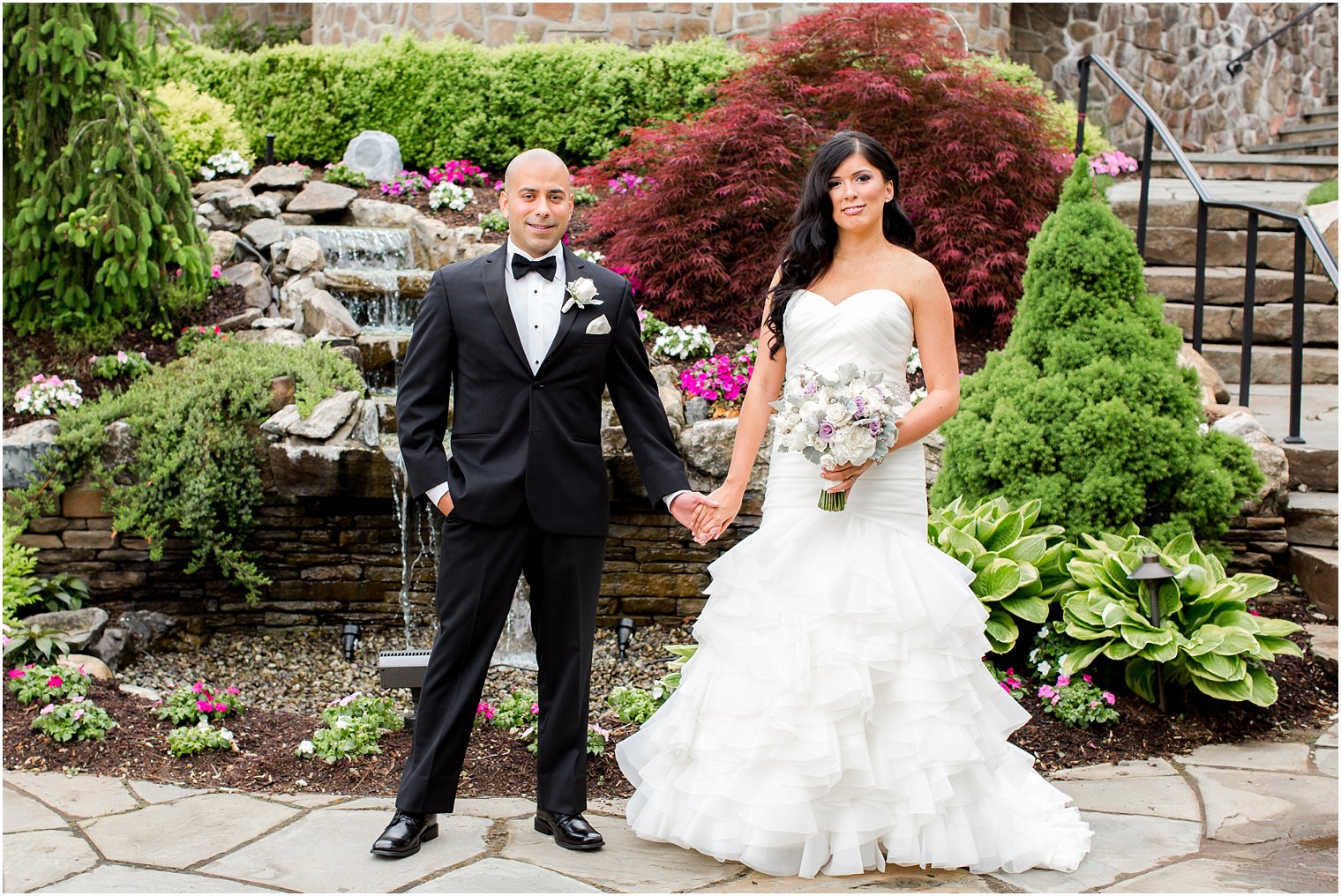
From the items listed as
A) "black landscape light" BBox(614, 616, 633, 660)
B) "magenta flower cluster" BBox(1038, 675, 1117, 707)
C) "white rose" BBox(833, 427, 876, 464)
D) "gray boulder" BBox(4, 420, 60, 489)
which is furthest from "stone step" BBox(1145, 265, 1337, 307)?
"gray boulder" BBox(4, 420, 60, 489)

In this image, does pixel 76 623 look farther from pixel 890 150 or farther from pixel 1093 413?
pixel 890 150

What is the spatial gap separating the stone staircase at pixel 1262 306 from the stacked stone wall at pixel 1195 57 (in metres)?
4.34

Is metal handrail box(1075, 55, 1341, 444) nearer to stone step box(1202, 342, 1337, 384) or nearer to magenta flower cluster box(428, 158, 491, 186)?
stone step box(1202, 342, 1337, 384)

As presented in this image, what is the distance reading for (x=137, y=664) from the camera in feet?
19.0

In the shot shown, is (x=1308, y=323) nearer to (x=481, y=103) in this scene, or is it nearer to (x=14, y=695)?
(x=481, y=103)

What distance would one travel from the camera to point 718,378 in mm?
6812

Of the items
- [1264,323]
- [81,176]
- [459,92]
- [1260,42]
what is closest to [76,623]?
[81,176]

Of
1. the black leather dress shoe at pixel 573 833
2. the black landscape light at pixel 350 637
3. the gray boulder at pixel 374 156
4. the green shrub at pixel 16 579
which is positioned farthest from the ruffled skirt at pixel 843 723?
the gray boulder at pixel 374 156

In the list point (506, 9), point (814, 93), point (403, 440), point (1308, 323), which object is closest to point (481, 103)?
point (506, 9)

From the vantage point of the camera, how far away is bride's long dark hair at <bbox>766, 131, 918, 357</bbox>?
333 cm

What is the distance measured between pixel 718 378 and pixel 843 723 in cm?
392

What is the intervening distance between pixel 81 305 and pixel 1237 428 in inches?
263

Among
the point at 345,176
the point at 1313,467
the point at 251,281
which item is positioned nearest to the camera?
the point at 1313,467

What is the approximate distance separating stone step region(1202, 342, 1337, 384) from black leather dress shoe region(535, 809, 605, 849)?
599cm
